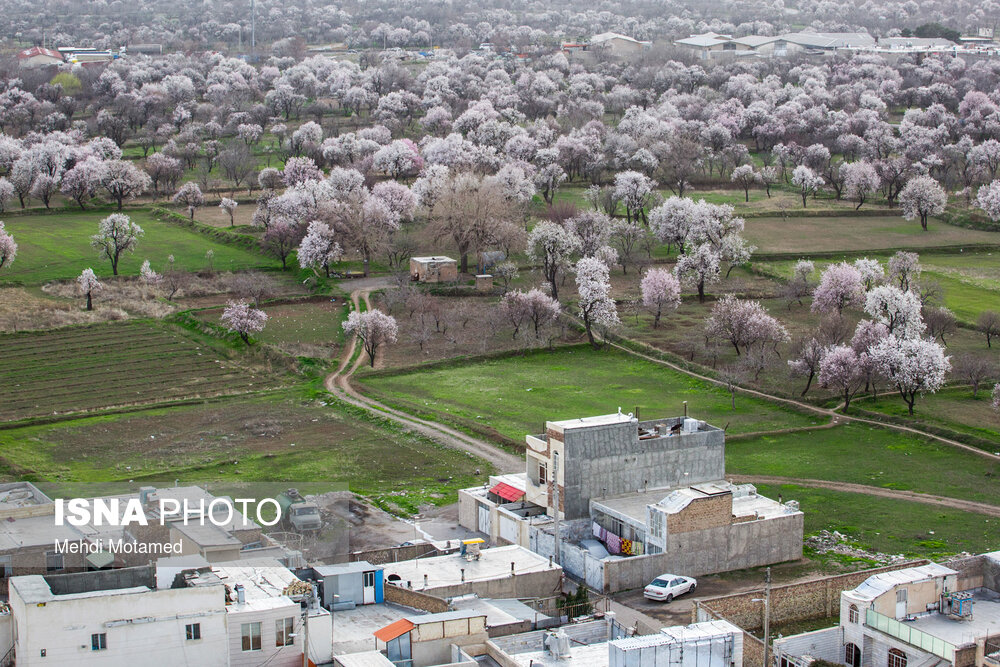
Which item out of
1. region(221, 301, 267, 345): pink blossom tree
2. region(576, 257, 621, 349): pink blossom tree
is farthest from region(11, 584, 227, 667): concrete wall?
region(576, 257, 621, 349): pink blossom tree

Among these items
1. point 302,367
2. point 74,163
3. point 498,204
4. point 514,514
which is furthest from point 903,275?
point 74,163

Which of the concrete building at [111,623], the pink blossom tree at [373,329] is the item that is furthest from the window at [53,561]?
the pink blossom tree at [373,329]

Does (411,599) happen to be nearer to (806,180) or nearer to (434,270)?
(434,270)

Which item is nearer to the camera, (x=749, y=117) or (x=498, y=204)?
(x=498, y=204)

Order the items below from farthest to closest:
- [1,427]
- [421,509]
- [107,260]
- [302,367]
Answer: [107,260] < [302,367] < [1,427] < [421,509]

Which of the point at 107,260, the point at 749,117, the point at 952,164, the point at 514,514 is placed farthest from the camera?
the point at 749,117

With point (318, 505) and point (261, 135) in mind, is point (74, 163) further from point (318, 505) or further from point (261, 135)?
point (318, 505)
